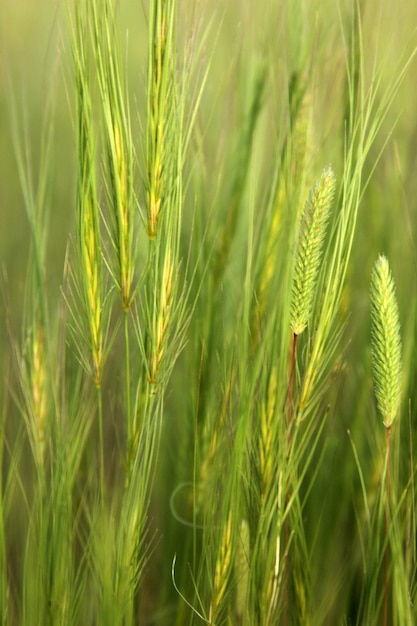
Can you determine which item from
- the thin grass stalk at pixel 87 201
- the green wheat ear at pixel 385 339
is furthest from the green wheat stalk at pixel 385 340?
the thin grass stalk at pixel 87 201

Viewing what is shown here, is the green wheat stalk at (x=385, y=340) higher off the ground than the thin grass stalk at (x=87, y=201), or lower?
lower

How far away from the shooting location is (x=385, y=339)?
2.31 ft

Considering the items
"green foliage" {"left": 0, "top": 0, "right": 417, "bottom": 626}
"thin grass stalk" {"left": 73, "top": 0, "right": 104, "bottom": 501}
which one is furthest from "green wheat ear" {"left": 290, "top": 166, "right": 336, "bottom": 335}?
"thin grass stalk" {"left": 73, "top": 0, "right": 104, "bottom": 501}

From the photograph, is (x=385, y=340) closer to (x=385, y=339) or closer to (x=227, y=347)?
(x=385, y=339)

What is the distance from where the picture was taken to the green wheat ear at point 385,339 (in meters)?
0.69

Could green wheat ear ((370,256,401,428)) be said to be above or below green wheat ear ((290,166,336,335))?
below

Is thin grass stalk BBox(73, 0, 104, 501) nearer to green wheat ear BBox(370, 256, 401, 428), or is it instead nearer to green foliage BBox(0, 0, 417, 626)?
green foliage BBox(0, 0, 417, 626)

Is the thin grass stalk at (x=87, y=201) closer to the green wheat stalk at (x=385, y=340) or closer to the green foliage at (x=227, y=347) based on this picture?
the green foliage at (x=227, y=347)

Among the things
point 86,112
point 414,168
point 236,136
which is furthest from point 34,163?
point 86,112

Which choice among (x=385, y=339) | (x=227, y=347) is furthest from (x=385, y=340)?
(x=227, y=347)

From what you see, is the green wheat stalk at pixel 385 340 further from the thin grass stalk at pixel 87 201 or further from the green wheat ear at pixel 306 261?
the thin grass stalk at pixel 87 201

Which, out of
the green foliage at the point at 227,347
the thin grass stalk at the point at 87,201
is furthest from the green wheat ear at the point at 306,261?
the thin grass stalk at the point at 87,201

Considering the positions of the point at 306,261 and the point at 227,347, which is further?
the point at 227,347

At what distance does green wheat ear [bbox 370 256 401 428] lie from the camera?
694 mm
